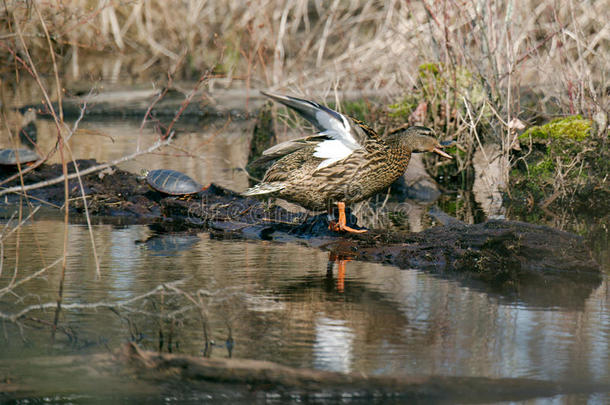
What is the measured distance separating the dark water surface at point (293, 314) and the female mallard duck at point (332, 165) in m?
0.53

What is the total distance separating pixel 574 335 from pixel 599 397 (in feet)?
2.53

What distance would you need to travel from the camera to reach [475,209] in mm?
8531

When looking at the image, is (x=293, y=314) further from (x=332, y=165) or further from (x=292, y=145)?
(x=292, y=145)

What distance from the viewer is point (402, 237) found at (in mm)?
6520

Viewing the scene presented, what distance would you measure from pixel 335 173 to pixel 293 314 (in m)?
2.17

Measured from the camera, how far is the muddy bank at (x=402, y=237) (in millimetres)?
5852

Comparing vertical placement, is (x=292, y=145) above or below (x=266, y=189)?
above

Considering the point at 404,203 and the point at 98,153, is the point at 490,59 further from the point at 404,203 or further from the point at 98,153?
the point at 98,153

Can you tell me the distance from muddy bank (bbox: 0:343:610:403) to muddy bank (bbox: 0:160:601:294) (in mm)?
1718

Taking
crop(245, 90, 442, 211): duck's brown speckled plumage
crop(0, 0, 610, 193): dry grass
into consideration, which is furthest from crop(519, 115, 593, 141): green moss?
crop(245, 90, 442, 211): duck's brown speckled plumage

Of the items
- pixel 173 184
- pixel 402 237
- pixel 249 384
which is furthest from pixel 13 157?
pixel 249 384

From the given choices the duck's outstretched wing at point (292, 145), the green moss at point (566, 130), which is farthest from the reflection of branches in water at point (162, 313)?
the green moss at point (566, 130)

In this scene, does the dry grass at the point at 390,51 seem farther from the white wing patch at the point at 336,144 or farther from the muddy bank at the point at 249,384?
the muddy bank at the point at 249,384

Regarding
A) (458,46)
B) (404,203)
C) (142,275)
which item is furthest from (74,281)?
(458,46)
